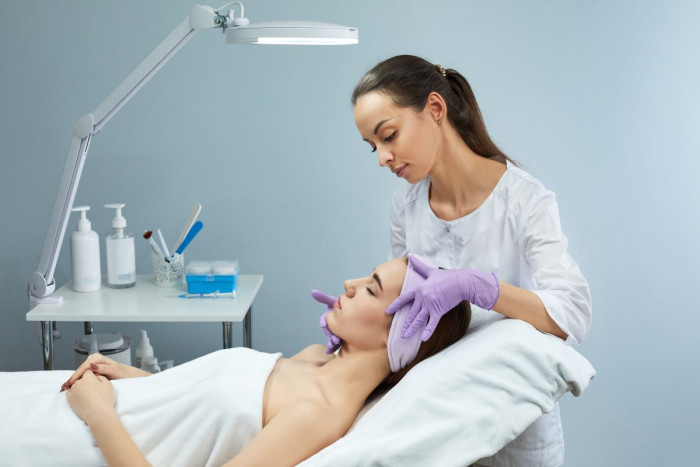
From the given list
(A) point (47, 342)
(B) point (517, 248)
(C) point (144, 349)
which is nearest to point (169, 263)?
(C) point (144, 349)

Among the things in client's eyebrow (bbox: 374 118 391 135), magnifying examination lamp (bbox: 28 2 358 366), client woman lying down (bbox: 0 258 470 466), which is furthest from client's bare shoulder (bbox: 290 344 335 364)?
magnifying examination lamp (bbox: 28 2 358 366)

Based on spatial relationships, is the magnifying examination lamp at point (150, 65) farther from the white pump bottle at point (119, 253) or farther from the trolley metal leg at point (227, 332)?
the trolley metal leg at point (227, 332)

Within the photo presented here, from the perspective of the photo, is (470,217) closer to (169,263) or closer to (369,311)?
(369,311)

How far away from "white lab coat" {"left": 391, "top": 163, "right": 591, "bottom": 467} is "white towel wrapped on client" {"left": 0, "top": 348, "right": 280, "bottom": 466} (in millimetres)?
476

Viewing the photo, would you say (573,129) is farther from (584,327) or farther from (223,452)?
(223,452)

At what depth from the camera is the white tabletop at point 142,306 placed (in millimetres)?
2012

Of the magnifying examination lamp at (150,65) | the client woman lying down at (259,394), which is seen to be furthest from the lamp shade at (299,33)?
the client woman lying down at (259,394)

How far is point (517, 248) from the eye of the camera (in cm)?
164

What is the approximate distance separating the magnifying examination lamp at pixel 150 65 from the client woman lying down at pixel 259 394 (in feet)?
1.92

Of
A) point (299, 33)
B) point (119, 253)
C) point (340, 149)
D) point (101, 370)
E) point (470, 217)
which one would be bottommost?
point (101, 370)

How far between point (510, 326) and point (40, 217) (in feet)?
5.76

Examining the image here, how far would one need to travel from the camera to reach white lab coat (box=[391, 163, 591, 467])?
4.81ft

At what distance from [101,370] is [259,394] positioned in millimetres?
374

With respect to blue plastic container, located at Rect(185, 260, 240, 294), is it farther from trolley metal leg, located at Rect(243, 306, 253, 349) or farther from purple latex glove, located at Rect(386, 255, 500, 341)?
purple latex glove, located at Rect(386, 255, 500, 341)
